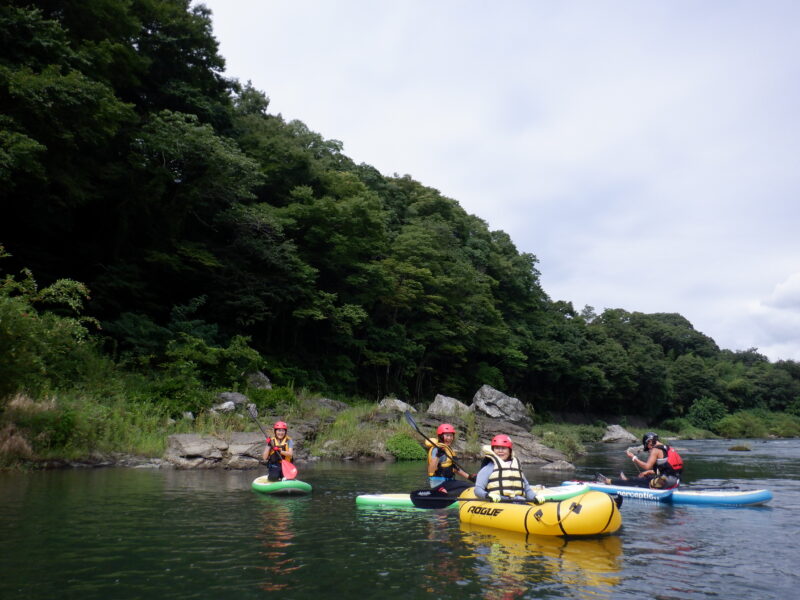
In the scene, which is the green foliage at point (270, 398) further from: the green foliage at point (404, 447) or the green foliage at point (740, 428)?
the green foliage at point (740, 428)

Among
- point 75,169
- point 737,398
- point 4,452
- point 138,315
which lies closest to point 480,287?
point 138,315

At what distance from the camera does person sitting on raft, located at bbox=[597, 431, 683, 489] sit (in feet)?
38.2

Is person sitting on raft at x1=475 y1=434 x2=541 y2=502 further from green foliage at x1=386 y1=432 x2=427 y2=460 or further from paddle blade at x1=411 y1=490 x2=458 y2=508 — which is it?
green foliage at x1=386 y1=432 x2=427 y2=460

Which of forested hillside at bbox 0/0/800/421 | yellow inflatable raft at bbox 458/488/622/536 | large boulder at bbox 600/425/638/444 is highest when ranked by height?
forested hillside at bbox 0/0/800/421

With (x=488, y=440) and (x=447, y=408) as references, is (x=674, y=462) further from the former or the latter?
(x=447, y=408)

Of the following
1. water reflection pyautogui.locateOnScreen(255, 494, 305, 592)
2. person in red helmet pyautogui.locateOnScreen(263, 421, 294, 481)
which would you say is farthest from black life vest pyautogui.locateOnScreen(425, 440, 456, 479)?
person in red helmet pyautogui.locateOnScreen(263, 421, 294, 481)

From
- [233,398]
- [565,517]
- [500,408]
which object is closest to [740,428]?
[500,408]

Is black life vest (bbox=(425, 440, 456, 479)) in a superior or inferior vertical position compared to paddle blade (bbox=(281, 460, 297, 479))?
superior

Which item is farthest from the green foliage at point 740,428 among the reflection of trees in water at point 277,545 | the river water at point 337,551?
the reflection of trees in water at point 277,545

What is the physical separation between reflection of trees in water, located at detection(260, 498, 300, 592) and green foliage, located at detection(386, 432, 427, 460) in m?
9.66

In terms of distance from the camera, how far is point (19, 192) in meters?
17.6

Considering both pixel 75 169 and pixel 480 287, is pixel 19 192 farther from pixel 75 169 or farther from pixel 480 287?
pixel 480 287

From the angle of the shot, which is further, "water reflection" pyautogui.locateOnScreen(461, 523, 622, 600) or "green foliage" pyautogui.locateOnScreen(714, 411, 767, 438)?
"green foliage" pyautogui.locateOnScreen(714, 411, 767, 438)

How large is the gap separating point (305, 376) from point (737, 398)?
6092cm
